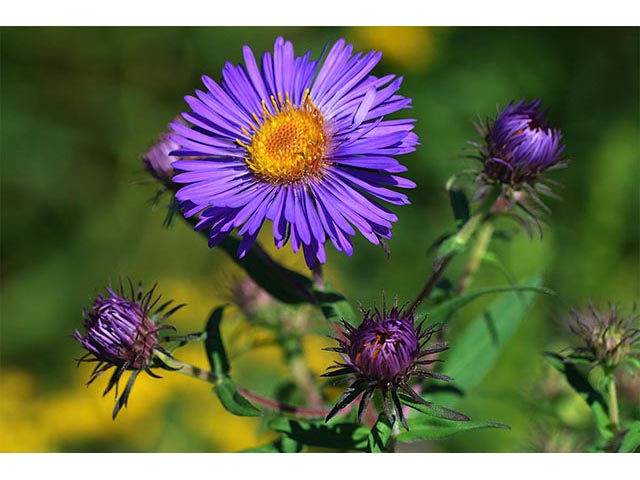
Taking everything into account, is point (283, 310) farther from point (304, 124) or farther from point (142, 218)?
point (142, 218)

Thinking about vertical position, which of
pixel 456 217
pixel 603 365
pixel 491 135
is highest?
pixel 491 135

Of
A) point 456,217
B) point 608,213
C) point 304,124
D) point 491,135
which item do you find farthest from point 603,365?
point 608,213

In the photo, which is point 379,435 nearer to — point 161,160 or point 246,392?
point 246,392

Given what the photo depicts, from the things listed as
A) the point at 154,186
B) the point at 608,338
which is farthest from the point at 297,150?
the point at 154,186

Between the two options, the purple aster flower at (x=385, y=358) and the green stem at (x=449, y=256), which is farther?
the green stem at (x=449, y=256)

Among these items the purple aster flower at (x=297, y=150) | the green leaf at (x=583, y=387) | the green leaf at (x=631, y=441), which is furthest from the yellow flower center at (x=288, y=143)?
the green leaf at (x=631, y=441)

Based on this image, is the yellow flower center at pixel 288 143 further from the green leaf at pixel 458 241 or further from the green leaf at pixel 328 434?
the green leaf at pixel 328 434

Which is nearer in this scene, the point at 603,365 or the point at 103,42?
the point at 603,365
